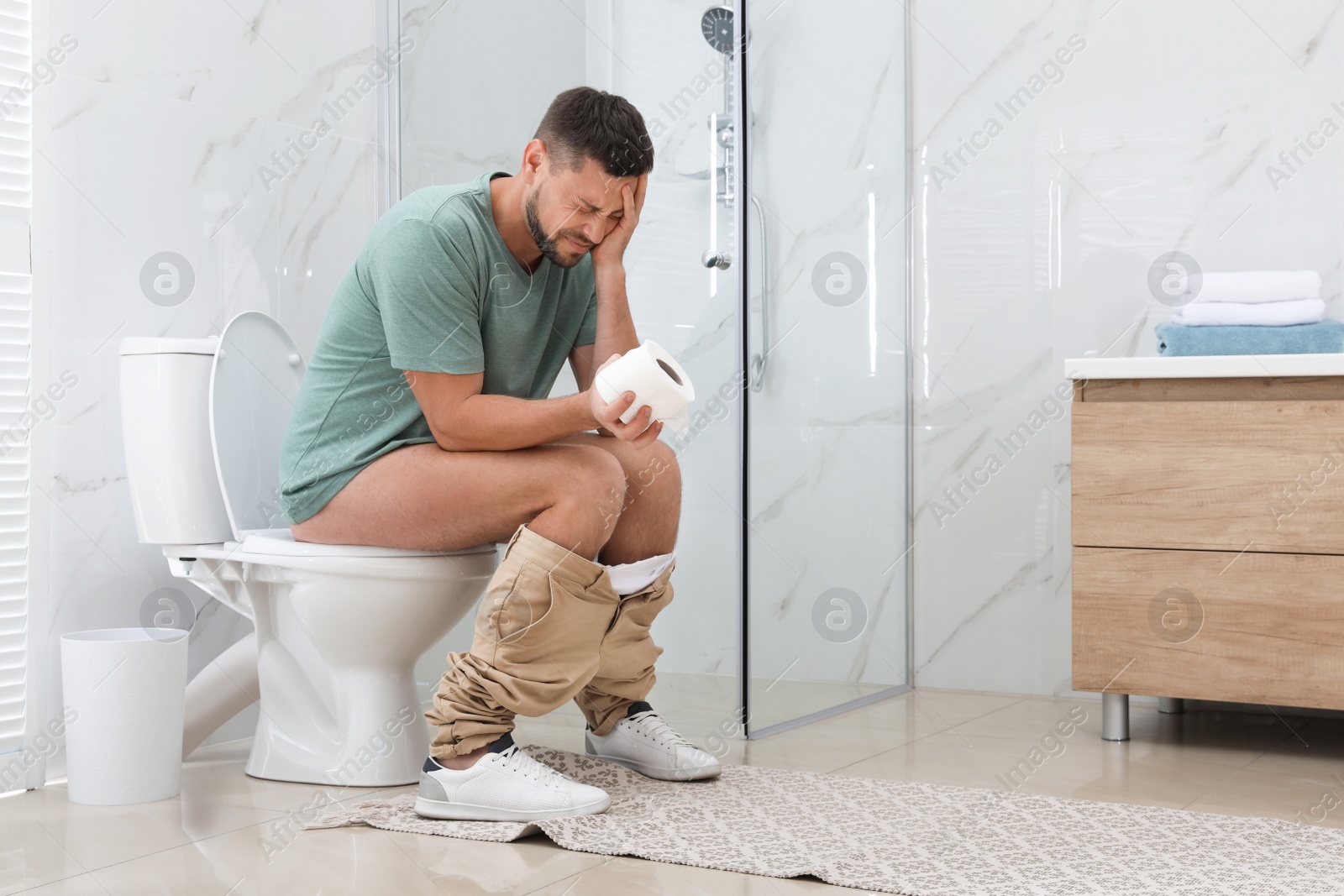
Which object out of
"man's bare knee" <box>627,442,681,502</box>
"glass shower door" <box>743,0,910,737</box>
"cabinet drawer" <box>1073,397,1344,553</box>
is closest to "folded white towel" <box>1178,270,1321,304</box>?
"cabinet drawer" <box>1073,397,1344,553</box>

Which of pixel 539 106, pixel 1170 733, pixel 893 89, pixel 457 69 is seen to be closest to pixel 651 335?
pixel 539 106

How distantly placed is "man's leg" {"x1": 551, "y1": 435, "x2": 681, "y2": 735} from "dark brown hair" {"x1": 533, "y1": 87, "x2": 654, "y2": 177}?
37 centimetres

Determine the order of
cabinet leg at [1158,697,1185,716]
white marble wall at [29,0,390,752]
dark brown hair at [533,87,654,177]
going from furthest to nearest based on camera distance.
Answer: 1. cabinet leg at [1158,697,1185,716]
2. white marble wall at [29,0,390,752]
3. dark brown hair at [533,87,654,177]

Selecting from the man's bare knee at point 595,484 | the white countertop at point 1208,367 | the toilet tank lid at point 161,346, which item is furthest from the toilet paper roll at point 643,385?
the white countertop at point 1208,367

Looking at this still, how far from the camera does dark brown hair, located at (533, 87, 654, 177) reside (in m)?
1.55

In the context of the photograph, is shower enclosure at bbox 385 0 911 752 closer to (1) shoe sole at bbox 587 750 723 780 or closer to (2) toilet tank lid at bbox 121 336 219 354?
(1) shoe sole at bbox 587 750 723 780

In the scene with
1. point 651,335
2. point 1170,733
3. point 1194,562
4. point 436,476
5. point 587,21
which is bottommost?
point 1170,733

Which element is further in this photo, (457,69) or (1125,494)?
(457,69)

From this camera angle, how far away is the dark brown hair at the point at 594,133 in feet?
5.08

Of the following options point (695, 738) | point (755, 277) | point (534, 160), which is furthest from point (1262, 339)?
point (534, 160)

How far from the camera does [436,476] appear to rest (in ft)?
5.08

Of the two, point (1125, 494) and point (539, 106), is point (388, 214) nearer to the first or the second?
point (539, 106)

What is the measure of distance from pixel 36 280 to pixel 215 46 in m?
0.52

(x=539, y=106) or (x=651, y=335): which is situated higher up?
(x=539, y=106)
